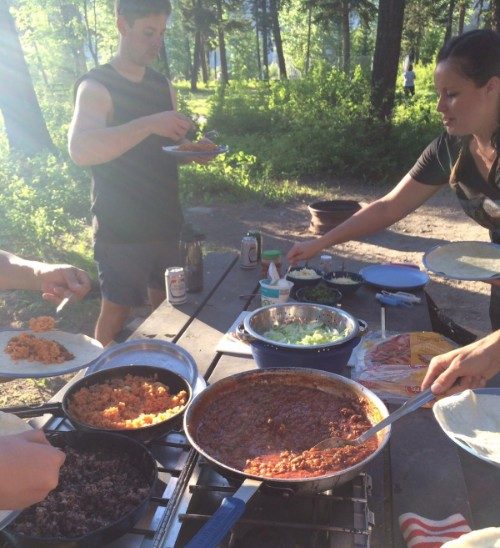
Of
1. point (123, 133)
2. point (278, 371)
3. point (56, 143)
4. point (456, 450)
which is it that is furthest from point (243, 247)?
point (56, 143)

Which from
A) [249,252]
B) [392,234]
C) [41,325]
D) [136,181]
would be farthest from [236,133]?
[41,325]

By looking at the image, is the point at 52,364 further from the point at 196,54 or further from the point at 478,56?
the point at 196,54

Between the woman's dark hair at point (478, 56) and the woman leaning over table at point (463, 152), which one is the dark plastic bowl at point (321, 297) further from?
the woman's dark hair at point (478, 56)

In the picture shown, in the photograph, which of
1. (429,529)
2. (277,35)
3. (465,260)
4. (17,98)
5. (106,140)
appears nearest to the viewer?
(429,529)

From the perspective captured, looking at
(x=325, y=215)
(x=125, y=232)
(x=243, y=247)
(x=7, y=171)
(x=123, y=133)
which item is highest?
(x=123, y=133)

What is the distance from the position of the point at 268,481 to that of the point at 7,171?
6460 mm

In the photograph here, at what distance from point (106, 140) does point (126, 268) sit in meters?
0.83

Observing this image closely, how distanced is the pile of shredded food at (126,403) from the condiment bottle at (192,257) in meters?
1.21

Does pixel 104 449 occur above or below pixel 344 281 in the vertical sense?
above

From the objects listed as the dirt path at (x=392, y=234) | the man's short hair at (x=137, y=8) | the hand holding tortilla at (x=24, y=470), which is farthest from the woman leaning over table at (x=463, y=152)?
the hand holding tortilla at (x=24, y=470)

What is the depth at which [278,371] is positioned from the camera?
1814 millimetres

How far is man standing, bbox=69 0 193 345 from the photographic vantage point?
2.84m

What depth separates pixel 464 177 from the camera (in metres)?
2.64

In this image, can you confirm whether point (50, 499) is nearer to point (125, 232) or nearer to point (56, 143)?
point (125, 232)
